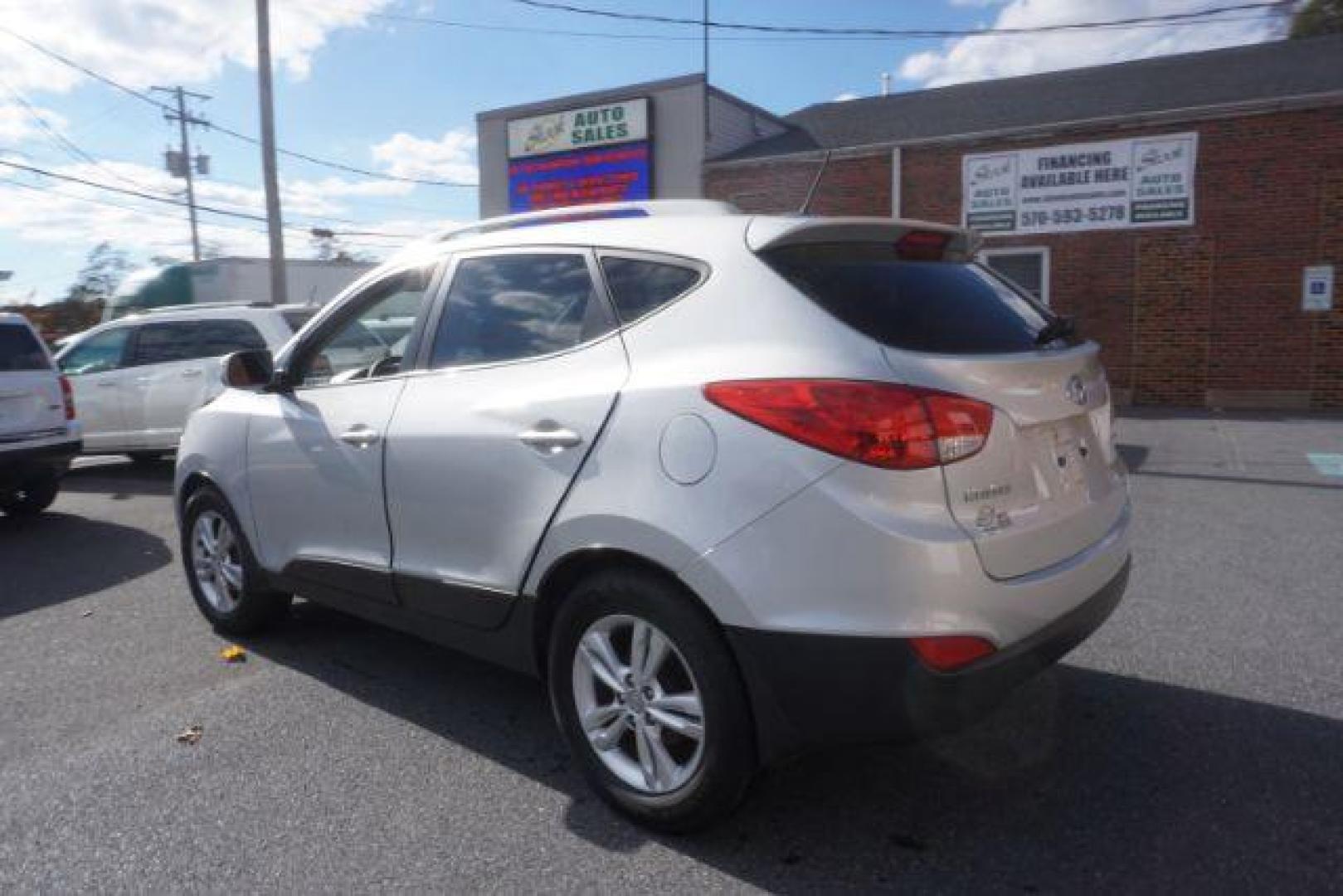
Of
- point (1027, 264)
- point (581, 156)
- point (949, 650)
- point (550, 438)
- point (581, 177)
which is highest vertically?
point (581, 156)

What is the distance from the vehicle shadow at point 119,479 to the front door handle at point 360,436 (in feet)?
21.6

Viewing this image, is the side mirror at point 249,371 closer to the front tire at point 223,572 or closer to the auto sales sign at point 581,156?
the front tire at point 223,572

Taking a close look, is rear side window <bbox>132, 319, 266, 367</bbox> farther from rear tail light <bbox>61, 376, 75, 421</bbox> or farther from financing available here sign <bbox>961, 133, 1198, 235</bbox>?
financing available here sign <bbox>961, 133, 1198, 235</bbox>

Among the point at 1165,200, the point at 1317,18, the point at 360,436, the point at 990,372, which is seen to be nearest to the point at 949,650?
the point at 990,372

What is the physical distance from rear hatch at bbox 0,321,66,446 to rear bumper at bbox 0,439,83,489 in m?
0.10

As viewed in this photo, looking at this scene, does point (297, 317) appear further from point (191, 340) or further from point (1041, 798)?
point (1041, 798)

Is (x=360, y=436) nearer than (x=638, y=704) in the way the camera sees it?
No

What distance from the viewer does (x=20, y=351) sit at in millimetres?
8016

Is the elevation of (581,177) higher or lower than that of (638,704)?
higher

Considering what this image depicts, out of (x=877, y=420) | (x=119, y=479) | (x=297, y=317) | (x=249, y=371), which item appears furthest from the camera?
(x=119, y=479)

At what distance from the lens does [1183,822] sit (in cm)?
283

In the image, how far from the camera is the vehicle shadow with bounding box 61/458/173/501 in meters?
9.64

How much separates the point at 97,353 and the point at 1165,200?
13474 mm

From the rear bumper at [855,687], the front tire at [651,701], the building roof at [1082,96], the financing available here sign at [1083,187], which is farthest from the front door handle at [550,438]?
the building roof at [1082,96]
